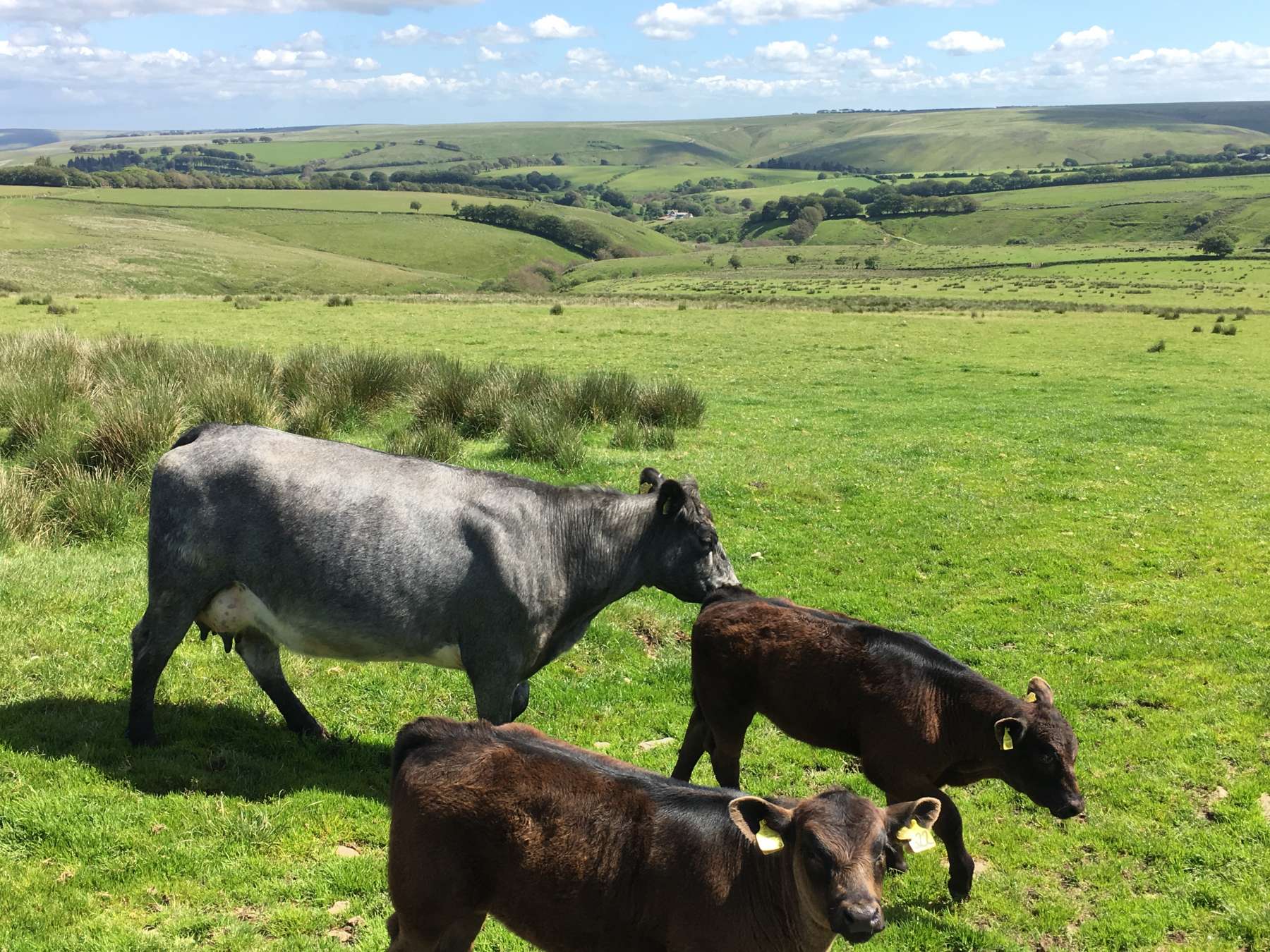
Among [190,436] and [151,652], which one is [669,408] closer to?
[190,436]

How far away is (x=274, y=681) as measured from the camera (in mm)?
7672

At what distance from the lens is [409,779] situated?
15.2 feet

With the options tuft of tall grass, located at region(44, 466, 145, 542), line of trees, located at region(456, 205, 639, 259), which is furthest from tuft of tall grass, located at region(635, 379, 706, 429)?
line of trees, located at region(456, 205, 639, 259)

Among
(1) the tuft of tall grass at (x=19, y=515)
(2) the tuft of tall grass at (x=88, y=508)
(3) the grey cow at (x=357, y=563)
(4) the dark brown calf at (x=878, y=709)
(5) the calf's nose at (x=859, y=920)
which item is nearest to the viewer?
(5) the calf's nose at (x=859, y=920)

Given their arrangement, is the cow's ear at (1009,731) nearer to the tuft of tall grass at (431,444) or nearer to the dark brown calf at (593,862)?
the dark brown calf at (593,862)

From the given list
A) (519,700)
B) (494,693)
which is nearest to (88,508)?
(519,700)

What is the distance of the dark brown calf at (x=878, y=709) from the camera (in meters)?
6.02

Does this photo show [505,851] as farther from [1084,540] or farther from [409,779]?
[1084,540]

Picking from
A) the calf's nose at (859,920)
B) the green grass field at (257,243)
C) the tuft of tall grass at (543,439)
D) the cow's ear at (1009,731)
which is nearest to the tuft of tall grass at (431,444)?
the tuft of tall grass at (543,439)

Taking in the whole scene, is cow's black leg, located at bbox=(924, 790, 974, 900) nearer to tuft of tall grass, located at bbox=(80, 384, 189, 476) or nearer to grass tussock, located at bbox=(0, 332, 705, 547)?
grass tussock, located at bbox=(0, 332, 705, 547)

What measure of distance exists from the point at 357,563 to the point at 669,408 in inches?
576

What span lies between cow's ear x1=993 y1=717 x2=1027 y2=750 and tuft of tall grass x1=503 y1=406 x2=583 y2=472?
35.9 feet

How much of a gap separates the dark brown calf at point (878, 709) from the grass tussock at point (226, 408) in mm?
9056

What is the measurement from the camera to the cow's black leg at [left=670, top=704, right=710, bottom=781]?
7.02m
